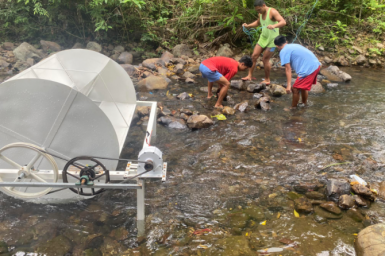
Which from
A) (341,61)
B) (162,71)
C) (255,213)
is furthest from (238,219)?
(341,61)

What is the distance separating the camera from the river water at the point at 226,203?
283 cm

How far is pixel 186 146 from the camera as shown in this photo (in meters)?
4.82

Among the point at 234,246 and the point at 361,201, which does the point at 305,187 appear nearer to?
the point at 361,201

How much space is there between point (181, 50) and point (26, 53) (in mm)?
5636

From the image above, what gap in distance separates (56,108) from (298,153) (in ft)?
12.4

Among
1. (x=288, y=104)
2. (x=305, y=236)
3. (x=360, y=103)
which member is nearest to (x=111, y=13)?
(x=288, y=104)

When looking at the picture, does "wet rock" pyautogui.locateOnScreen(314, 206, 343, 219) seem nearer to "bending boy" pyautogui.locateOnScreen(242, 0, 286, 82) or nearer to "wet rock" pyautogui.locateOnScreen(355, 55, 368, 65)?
"bending boy" pyautogui.locateOnScreen(242, 0, 286, 82)

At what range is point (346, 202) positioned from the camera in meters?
3.30

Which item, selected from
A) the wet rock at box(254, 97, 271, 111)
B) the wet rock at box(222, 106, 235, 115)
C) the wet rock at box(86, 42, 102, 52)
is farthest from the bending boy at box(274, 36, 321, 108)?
the wet rock at box(86, 42, 102, 52)

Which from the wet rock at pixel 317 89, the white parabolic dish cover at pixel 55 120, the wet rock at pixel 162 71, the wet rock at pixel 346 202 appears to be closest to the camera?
the white parabolic dish cover at pixel 55 120

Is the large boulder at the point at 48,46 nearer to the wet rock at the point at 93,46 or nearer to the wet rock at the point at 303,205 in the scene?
the wet rock at the point at 93,46

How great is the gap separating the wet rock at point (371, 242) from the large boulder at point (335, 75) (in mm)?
7233

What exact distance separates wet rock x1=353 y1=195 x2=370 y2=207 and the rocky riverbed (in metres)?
0.02

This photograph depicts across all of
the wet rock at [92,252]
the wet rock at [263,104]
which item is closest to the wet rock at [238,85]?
the wet rock at [263,104]
